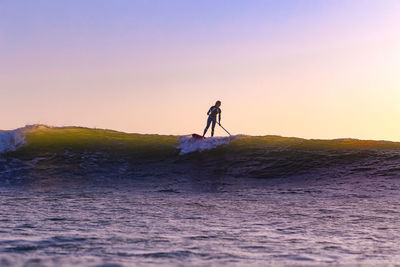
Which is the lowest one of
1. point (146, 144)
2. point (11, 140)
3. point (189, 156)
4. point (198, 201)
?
point (198, 201)

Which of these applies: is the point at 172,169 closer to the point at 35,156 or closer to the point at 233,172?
the point at 233,172

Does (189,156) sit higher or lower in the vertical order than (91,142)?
lower

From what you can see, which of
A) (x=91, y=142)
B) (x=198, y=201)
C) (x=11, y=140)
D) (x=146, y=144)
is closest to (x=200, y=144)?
(x=146, y=144)

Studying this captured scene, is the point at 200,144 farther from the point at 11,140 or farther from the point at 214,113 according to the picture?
Answer: the point at 11,140

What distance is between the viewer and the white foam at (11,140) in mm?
18188

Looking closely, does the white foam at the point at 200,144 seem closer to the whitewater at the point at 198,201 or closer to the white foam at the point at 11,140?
the whitewater at the point at 198,201

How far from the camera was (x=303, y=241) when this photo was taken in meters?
4.97

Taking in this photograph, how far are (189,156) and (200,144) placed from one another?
1.09 metres

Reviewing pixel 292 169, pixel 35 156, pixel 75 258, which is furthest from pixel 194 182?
pixel 75 258

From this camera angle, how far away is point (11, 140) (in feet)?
62.8

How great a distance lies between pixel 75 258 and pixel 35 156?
45.9 ft

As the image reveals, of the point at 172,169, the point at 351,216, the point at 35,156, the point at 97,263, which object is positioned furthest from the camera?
the point at 35,156

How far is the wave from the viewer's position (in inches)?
534

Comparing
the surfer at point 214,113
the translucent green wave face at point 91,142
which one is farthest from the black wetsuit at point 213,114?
the translucent green wave face at point 91,142
